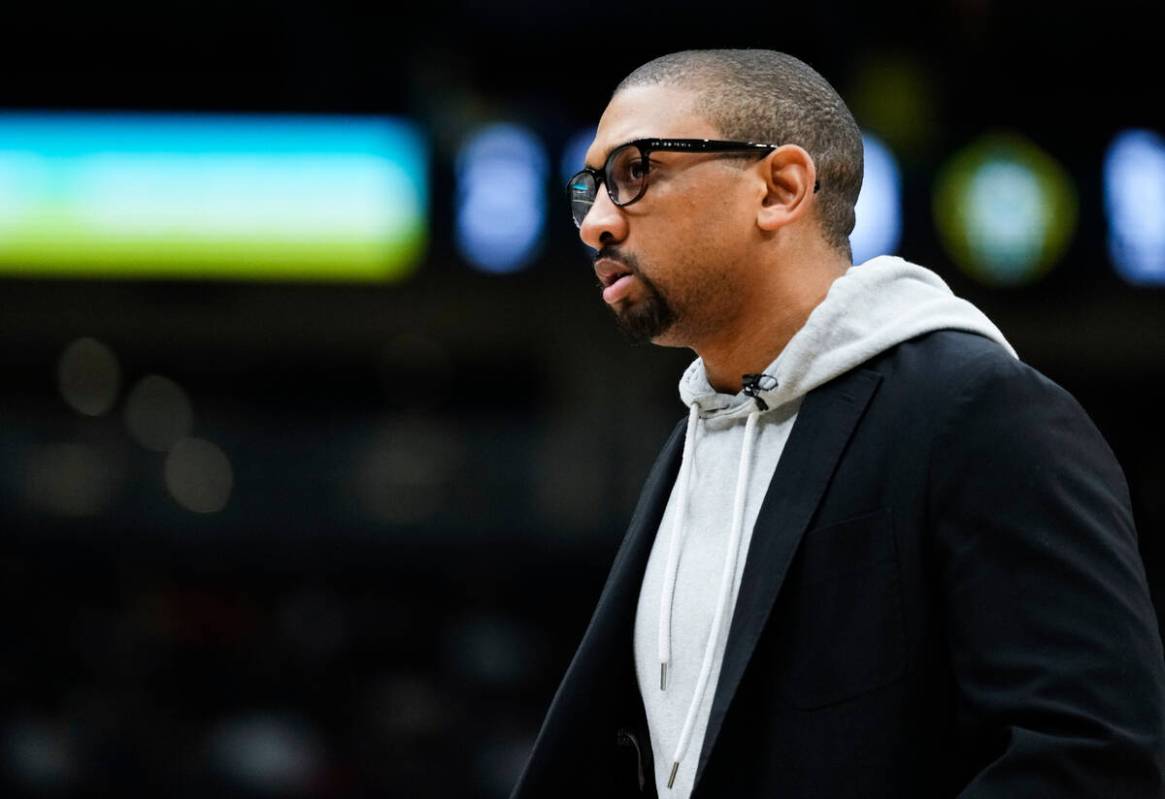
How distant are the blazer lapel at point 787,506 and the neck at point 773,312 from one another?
12 cm

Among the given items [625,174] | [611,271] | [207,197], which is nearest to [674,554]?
[611,271]

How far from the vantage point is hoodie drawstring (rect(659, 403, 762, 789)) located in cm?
177

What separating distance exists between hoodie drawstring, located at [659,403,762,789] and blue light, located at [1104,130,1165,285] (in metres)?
6.35

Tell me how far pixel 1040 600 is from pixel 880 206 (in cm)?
627

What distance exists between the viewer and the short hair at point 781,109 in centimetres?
189

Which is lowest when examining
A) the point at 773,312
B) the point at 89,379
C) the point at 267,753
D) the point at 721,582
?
the point at 267,753

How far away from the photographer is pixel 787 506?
5.64 feet

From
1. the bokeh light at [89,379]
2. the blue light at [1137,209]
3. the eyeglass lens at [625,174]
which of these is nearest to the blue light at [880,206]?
the blue light at [1137,209]

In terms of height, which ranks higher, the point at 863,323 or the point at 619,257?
the point at 619,257

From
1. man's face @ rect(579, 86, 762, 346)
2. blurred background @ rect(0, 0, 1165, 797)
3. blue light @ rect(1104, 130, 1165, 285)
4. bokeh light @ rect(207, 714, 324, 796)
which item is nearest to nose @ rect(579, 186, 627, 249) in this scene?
man's face @ rect(579, 86, 762, 346)

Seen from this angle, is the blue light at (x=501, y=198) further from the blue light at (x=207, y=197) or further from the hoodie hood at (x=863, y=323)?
the hoodie hood at (x=863, y=323)

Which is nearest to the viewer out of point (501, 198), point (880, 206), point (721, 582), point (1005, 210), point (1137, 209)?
point (721, 582)

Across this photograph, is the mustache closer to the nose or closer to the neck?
the nose

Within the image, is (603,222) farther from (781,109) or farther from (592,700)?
(592,700)
